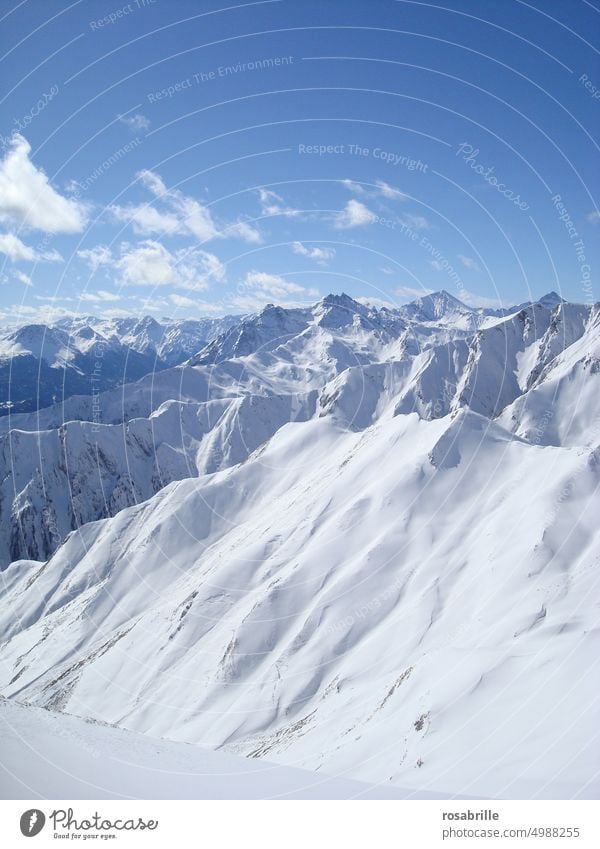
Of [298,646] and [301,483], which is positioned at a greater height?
[301,483]

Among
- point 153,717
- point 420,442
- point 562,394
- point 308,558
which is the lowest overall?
point 153,717

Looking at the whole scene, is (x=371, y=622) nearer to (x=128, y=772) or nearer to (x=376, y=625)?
(x=376, y=625)

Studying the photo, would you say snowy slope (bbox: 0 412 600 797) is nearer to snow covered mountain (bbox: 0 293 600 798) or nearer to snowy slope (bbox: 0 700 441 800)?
snow covered mountain (bbox: 0 293 600 798)

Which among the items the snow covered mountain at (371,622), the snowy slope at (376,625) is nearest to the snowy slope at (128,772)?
the snowy slope at (376,625)

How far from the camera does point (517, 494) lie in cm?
6444

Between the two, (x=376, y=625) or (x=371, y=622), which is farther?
(x=371, y=622)

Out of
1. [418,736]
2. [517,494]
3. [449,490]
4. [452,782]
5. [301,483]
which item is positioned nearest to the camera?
[452,782]

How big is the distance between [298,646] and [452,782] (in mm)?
45026

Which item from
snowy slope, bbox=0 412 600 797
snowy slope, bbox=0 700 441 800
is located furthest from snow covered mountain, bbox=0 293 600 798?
snowy slope, bbox=0 700 441 800

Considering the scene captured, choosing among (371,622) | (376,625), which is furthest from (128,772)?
(371,622)

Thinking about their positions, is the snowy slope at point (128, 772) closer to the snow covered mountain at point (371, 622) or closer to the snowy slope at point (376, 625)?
the snowy slope at point (376, 625)

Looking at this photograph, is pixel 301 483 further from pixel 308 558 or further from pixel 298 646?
pixel 298 646
